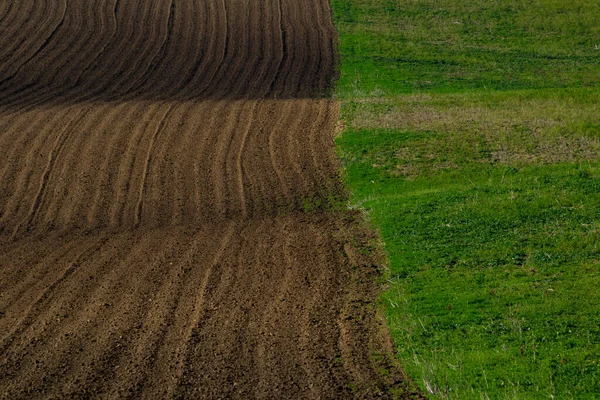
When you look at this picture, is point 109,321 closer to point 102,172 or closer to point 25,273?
point 25,273

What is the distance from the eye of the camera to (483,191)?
20625 mm

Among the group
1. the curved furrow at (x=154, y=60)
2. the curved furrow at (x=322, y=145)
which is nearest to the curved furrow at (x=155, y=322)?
the curved furrow at (x=322, y=145)

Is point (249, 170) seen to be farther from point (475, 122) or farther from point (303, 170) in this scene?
point (475, 122)

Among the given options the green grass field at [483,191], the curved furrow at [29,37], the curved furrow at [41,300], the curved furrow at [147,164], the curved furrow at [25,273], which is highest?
the curved furrow at [29,37]

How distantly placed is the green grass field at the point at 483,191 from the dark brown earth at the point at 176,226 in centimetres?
93

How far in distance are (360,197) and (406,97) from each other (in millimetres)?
10758

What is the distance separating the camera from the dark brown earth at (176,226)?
13.3 m

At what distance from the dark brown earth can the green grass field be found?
93 cm

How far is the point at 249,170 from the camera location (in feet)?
79.7

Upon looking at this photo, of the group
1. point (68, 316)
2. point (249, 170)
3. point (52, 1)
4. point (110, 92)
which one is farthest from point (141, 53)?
point (68, 316)

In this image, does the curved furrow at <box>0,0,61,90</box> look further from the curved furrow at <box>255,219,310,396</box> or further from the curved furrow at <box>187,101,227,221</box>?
the curved furrow at <box>255,219,310,396</box>

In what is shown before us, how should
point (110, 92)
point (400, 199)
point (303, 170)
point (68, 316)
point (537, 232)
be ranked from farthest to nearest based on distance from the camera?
point (110, 92), point (303, 170), point (400, 199), point (537, 232), point (68, 316)

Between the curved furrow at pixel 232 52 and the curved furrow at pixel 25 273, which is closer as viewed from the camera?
the curved furrow at pixel 25 273

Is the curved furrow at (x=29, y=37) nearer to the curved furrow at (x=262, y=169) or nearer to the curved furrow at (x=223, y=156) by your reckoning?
the curved furrow at (x=223, y=156)
